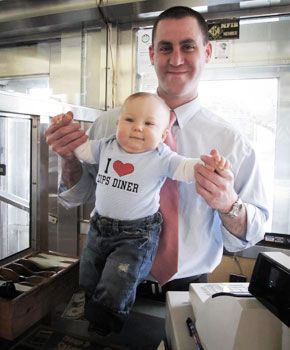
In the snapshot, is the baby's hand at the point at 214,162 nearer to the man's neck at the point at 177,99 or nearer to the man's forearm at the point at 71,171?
the man's neck at the point at 177,99

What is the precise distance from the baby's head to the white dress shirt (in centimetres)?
23

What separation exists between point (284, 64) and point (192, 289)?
1.66 meters

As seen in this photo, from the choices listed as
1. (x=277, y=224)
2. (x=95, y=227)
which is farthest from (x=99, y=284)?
(x=277, y=224)

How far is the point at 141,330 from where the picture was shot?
1209 millimetres

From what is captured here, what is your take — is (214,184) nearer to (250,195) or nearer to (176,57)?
(250,195)

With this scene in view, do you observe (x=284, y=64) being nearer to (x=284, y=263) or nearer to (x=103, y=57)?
(x=103, y=57)

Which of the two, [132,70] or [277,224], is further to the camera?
[132,70]

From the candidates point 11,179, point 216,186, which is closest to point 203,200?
point 216,186

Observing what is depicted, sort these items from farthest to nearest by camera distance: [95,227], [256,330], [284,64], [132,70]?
[132,70]
[284,64]
[95,227]
[256,330]

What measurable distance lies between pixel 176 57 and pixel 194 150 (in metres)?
0.35

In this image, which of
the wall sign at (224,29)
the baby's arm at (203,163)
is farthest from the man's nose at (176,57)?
the wall sign at (224,29)

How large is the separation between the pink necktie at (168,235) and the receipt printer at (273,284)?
33 cm

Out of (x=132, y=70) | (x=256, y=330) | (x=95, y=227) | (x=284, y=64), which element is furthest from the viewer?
(x=132, y=70)

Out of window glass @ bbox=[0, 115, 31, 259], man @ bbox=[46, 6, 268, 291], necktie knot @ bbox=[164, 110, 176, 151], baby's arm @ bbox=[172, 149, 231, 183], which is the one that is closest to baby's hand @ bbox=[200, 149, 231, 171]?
baby's arm @ bbox=[172, 149, 231, 183]
